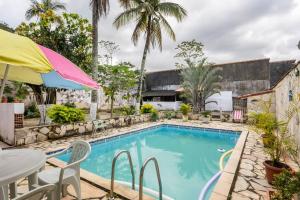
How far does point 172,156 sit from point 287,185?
4.97 m

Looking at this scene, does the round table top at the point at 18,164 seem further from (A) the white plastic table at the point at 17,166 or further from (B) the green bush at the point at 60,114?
(B) the green bush at the point at 60,114

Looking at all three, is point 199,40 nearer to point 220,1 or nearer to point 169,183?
point 220,1

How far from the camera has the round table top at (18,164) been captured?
1851 mm

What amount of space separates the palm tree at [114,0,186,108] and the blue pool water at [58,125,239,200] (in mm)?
6537

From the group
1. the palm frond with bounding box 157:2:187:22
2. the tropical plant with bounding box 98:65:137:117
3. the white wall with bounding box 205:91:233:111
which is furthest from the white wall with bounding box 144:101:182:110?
the palm frond with bounding box 157:2:187:22

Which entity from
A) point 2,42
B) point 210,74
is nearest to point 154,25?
point 210,74

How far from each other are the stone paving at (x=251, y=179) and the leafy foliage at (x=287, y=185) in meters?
0.78

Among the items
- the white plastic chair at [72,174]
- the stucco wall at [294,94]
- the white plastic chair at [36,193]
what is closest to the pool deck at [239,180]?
the white plastic chair at [72,174]

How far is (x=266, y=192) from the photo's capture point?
3621 millimetres

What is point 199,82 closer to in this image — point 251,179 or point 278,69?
point 278,69

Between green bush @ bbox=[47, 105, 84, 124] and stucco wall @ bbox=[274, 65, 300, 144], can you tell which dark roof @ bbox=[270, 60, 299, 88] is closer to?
stucco wall @ bbox=[274, 65, 300, 144]

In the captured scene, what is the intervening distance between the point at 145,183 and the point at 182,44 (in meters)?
18.9

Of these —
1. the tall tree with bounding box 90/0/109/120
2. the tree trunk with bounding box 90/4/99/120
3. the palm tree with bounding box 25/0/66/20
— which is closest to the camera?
the tall tree with bounding box 90/0/109/120

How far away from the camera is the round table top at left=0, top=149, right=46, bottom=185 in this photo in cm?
185
